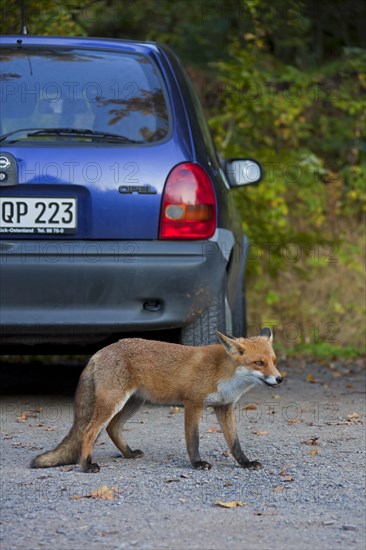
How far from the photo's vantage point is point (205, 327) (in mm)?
6680

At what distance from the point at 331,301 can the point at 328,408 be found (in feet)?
13.1

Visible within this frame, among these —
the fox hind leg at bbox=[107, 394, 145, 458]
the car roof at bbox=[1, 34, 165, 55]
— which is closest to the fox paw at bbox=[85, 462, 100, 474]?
the fox hind leg at bbox=[107, 394, 145, 458]

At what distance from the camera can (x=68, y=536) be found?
409 centimetres

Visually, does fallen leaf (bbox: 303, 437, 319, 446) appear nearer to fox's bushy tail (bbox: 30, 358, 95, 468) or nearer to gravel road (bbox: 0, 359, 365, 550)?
gravel road (bbox: 0, 359, 365, 550)

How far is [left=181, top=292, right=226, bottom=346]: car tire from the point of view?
6.66 metres

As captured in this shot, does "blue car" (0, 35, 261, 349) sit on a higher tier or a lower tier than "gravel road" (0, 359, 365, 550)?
higher

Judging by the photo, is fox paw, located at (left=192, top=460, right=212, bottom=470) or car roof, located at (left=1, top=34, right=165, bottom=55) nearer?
fox paw, located at (left=192, top=460, right=212, bottom=470)

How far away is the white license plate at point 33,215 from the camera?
21.0 feet

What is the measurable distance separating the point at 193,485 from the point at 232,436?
0.64 metres

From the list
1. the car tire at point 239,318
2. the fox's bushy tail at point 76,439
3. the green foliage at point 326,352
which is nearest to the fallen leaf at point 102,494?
the fox's bushy tail at point 76,439

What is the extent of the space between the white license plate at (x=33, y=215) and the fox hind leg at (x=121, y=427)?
1133mm

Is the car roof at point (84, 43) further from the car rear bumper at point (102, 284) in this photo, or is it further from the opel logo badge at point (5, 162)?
the car rear bumper at point (102, 284)

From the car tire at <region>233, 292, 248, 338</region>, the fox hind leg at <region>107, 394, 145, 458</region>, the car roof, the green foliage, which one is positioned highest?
the car roof

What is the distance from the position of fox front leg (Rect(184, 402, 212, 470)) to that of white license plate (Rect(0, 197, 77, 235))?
1410mm
